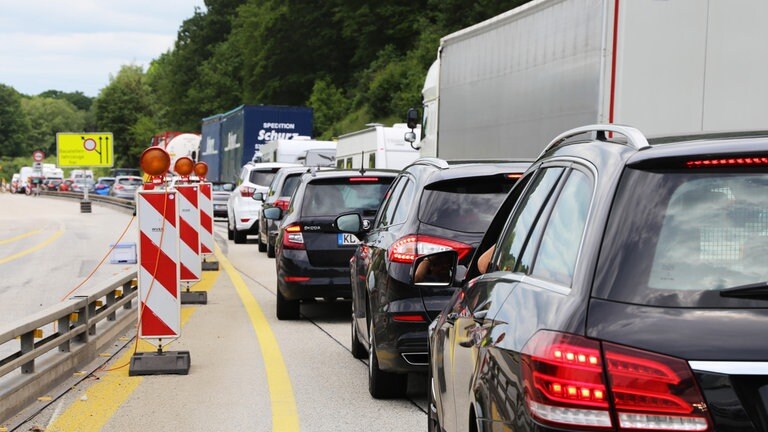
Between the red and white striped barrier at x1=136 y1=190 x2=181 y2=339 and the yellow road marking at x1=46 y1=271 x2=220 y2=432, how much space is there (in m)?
0.45

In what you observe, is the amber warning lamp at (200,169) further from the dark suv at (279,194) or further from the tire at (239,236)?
the tire at (239,236)

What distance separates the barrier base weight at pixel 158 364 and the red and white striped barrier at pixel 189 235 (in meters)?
5.18

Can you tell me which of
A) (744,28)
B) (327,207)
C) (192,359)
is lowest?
(192,359)

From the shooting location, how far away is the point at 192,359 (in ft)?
35.2

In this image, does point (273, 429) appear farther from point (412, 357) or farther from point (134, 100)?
point (134, 100)

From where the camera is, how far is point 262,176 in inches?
1215

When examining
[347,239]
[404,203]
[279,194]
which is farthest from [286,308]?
[279,194]

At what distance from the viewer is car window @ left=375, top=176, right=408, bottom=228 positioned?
30.9 feet

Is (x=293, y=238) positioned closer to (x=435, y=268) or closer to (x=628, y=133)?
(x=435, y=268)

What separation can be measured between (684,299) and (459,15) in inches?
2084

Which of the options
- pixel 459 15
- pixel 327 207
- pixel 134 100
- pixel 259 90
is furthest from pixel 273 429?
pixel 134 100

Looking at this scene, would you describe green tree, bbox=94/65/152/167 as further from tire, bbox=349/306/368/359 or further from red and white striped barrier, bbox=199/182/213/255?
tire, bbox=349/306/368/359

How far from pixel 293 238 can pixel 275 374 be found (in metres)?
3.76

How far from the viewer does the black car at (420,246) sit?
809cm
